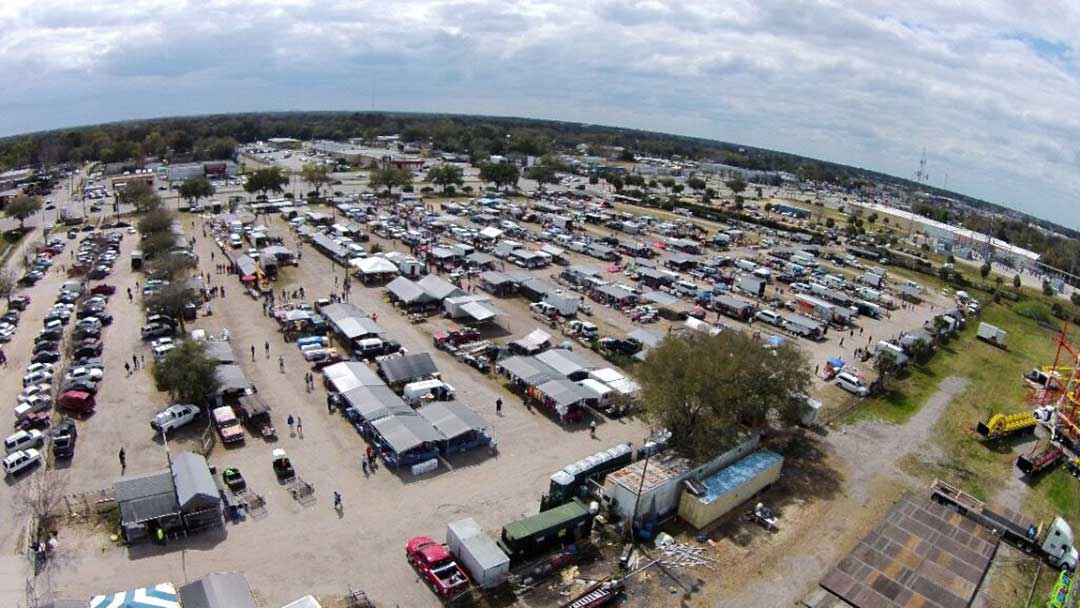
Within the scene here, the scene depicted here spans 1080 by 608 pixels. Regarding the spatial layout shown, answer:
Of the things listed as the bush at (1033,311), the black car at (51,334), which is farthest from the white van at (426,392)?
the bush at (1033,311)

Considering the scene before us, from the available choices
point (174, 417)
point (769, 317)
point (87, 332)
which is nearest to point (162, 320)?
point (87, 332)

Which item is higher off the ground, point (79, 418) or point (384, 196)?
point (384, 196)

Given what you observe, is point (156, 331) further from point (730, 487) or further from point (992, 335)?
point (992, 335)

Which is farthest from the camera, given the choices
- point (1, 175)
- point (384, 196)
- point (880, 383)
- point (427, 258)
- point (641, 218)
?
Result: point (1, 175)

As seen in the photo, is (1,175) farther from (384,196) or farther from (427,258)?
(427,258)

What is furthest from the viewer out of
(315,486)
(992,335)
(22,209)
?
(22,209)

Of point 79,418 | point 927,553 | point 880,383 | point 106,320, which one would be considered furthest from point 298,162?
point 927,553
